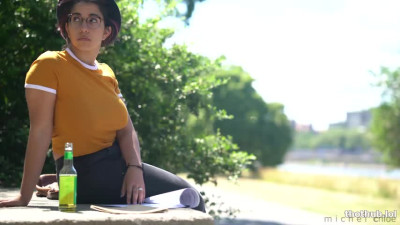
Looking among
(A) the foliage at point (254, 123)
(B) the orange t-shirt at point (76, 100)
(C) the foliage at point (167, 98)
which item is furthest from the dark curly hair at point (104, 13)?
(A) the foliage at point (254, 123)

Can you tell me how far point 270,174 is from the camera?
58.8 m

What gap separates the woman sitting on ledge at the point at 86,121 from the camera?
10.7ft

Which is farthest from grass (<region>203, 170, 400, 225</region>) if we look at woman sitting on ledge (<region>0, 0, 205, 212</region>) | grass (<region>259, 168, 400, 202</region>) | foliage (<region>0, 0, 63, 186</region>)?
woman sitting on ledge (<region>0, 0, 205, 212</region>)

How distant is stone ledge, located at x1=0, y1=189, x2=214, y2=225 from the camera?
2990 millimetres

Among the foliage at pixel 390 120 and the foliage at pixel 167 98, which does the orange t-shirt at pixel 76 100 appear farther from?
the foliage at pixel 390 120

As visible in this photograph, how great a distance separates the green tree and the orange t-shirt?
10.5 ft

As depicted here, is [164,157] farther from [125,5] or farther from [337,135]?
[337,135]

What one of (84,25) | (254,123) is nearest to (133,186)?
(84,25)

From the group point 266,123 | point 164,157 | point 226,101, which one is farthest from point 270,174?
point 164,157

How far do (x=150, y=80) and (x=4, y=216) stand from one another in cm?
470

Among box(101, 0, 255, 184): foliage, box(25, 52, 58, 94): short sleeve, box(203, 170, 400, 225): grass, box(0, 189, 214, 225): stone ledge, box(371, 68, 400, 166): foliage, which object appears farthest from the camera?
box(371, 68, 400, 166): foliage

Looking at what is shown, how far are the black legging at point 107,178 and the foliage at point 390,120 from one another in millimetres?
42421

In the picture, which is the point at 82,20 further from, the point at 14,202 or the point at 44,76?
the point at 14,202

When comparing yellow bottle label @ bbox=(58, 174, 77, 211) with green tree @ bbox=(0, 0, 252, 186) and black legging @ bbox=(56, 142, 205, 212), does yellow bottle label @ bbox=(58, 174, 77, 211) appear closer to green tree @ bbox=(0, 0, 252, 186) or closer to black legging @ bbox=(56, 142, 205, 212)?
black legging @ bbox=(56, 142, 205, 212)
